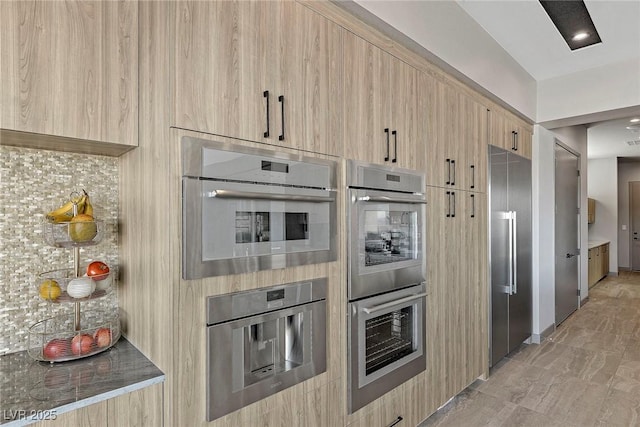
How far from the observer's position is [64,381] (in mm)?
1206

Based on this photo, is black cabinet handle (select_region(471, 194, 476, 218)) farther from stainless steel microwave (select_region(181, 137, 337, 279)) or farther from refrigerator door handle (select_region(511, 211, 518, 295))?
stainless steel microwave (select_region(181, 137, 337, 279))

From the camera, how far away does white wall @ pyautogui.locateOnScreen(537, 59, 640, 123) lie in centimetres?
349

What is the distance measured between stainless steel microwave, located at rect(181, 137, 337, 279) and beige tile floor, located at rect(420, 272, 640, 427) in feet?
5.71

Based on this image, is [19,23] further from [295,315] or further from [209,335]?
[295,315]

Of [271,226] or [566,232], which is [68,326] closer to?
[271,226]

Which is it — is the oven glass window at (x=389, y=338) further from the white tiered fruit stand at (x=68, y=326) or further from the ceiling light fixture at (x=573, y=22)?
the ceiling light fixture at (x=573, y=22)

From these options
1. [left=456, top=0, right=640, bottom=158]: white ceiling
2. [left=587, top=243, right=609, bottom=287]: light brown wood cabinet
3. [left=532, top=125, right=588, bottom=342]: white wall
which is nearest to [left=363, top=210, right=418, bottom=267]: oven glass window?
[left=456, top=0, right=640, bottom=158]: white ceiling

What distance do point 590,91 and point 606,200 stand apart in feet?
19.6

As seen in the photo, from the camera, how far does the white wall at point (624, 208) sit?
8891 mm

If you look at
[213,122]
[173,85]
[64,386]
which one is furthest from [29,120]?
[64,386]

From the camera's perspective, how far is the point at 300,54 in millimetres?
1690

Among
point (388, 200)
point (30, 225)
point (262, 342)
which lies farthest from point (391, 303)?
point (30, 225)

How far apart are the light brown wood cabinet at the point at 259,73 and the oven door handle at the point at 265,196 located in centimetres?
22

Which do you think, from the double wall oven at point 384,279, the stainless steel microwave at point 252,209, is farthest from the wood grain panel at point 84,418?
the double wall oven at point 384,279
